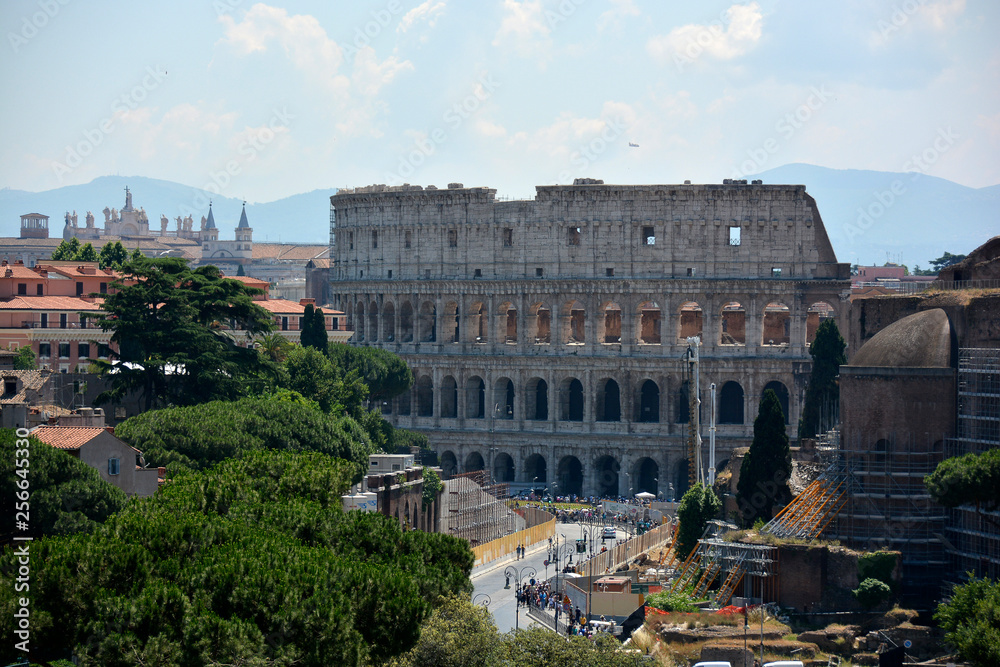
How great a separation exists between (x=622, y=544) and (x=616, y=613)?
11432mm

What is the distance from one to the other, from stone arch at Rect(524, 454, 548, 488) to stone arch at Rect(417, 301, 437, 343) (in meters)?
11.4

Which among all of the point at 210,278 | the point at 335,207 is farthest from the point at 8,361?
the point at 335,207

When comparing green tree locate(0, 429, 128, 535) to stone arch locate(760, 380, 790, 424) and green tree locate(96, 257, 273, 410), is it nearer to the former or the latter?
green tree locate(96, 257, 273, 410)

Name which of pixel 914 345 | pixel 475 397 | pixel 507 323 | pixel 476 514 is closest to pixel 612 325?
pixel 507 323

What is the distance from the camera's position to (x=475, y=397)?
10038cm

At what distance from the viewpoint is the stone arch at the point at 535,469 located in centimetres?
9606

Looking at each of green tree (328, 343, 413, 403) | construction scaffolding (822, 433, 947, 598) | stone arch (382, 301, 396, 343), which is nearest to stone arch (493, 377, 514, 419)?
green tree (328, 343, 413, 403)

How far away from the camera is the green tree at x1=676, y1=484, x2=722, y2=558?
2464 inches

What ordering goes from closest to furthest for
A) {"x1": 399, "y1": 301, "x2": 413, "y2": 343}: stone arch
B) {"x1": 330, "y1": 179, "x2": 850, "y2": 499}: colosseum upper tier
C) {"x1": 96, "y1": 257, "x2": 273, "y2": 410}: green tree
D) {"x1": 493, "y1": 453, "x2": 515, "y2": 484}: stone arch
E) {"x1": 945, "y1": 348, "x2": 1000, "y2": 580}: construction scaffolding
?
{"x1": 945, "y1": 348, "x2": 1000, "y2": 580}: construction scaffolding
{"x1": 96, "y1": 257, "x2": 273, "y2": 410}: green tree
{"x1": 330, "y1": 179, "x2": 850, "y2": 499}: colosseum upper tier
{"x1": 493, "y1": 453, "x2": 515, "y2": 484}: stone arch
{"x1": 399, "y1": 301, "x2": 413, "y2": 343}: stone arch

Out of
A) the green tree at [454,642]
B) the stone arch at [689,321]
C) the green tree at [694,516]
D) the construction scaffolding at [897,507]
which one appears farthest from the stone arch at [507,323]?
the green tree at [454,642]

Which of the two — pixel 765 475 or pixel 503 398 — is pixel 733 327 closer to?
pixel 503 398

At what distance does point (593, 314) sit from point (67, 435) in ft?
155

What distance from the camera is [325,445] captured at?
211ft

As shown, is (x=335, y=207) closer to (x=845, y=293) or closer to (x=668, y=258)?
(x=668, y=258)
